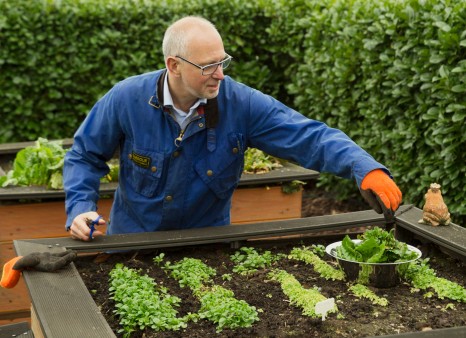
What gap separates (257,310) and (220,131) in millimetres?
1037

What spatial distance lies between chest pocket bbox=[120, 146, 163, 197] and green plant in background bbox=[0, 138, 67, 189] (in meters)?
1.12

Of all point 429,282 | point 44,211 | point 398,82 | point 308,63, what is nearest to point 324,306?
point 429,282

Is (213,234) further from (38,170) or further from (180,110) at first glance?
(38,170)

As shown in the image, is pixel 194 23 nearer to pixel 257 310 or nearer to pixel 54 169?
pixel 257 310

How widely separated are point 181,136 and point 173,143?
5 centimetres

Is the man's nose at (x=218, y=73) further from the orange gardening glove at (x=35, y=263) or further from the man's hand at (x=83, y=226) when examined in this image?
the orange gardening glove at (x=35, y=263)

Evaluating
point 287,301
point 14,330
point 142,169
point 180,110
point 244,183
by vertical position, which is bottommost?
point 14,330

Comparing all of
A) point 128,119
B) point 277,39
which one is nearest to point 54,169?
point 128,119

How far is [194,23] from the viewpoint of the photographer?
347 cm

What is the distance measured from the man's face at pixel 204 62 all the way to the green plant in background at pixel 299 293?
2.75 ft

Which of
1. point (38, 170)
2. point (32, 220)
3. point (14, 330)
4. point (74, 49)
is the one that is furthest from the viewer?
point (74, 49)

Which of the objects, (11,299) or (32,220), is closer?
(11,299)

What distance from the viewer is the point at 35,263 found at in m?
3.03

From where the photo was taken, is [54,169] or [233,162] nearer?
[233,162]
